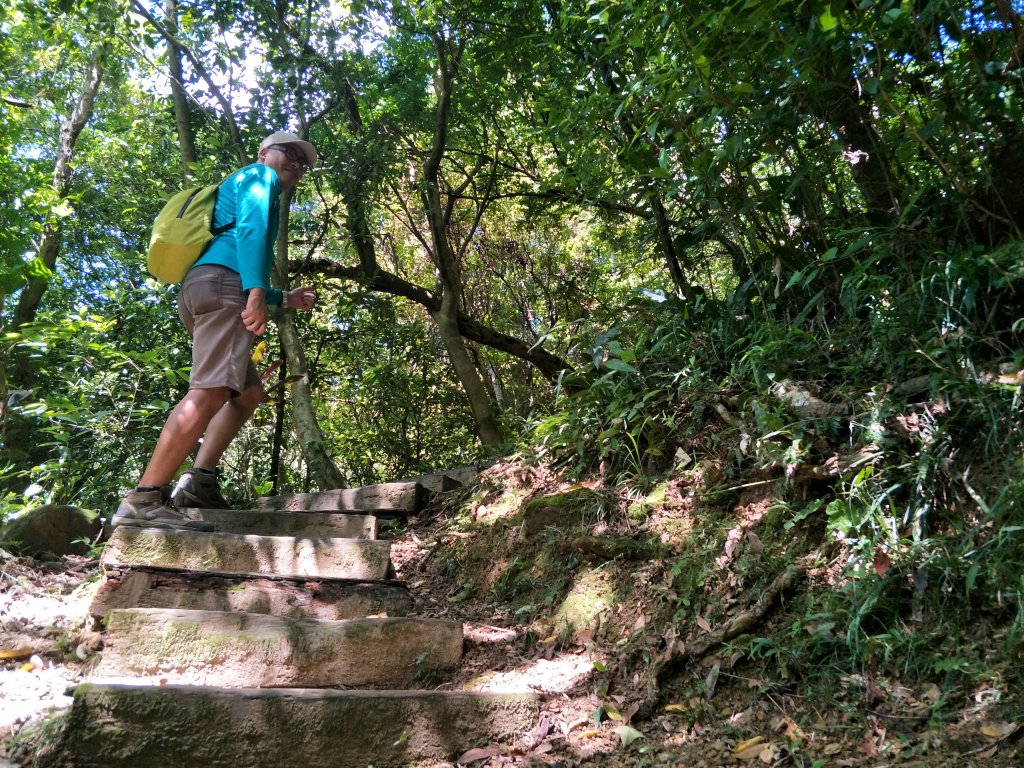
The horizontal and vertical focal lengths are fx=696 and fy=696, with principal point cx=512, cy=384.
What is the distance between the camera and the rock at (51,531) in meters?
3.58

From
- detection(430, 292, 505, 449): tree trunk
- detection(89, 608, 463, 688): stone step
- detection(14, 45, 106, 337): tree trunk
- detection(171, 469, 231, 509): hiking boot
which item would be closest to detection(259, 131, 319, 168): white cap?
detection(171, 469, 231, 509): hiking boot

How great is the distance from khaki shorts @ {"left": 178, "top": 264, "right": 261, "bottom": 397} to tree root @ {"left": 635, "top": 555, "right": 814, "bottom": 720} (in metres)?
2.19

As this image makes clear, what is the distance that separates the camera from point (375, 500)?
4.44 m

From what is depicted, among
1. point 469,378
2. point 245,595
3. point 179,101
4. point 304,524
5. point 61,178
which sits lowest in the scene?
point 245,595

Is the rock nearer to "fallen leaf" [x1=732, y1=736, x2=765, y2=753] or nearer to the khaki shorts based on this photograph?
the khaki shorts

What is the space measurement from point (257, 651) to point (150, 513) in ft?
3.49

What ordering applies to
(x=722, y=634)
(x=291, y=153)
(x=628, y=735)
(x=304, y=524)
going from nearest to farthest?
(x=628, y=735) → (x=722, y=634) → (x=291, y=153) → (x=304, y=524)

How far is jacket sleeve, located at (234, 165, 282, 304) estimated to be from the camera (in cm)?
319

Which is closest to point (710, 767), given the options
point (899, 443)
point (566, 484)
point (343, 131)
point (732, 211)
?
point (899, 443)

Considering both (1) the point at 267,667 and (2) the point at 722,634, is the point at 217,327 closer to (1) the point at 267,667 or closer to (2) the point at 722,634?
(1) the point at 267,667

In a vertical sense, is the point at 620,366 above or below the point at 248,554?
above

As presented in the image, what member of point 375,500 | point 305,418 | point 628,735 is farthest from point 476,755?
point 305,418

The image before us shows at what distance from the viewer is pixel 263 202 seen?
130 inches

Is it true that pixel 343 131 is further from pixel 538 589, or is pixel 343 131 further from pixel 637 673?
pixel 637 673
